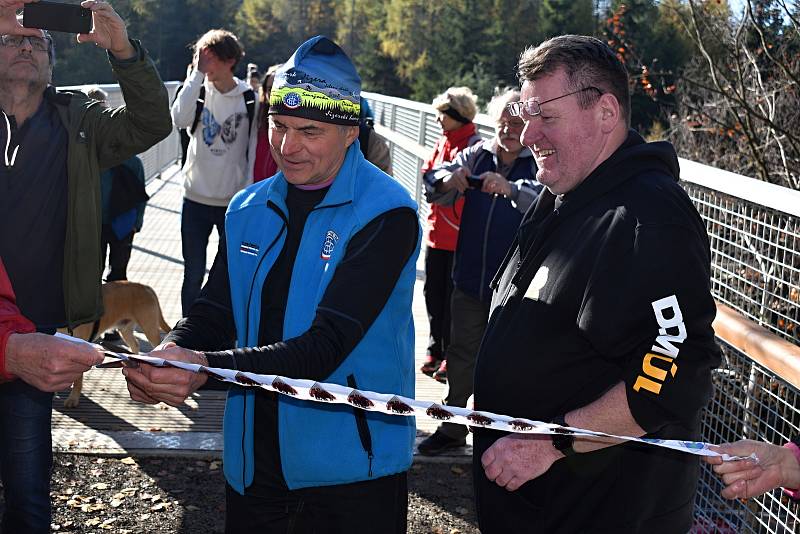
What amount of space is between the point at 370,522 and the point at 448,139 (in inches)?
186

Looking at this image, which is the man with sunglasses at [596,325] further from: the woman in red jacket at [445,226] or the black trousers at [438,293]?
the black trousers at [438,293]

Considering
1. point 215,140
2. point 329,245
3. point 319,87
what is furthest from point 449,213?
point 329,245

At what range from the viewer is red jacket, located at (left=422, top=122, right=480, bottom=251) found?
7.07 metres

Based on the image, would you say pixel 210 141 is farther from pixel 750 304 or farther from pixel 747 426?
pixel 747 426

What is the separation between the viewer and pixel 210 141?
732 cm

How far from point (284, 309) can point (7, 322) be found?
88 centimetres

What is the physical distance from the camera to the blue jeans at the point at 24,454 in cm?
354

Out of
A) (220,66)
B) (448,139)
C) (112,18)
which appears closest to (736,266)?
(112,18)

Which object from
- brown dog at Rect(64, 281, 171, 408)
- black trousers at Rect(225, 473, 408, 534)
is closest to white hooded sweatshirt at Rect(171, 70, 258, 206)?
brown dog at Rect(64, 281, 171, 408)

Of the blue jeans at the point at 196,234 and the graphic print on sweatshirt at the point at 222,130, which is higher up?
the graphic print on sweatshirt at the point at 222,130

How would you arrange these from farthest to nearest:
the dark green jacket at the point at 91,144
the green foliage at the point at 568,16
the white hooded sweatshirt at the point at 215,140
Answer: the green foliage at the point at 568,16 < the white hooded sweatshirt at the point at 215,140 < the dark green jacket at the point at 91,144

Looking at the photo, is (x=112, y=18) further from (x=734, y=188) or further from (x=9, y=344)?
(x=734, y=188)

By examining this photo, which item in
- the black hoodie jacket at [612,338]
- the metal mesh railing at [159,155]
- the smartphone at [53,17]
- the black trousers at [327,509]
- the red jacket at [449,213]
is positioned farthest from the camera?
the metal mesh railing at [159,155]

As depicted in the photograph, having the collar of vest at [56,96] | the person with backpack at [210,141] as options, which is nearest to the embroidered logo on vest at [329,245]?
the collar of vest at [56,96]
